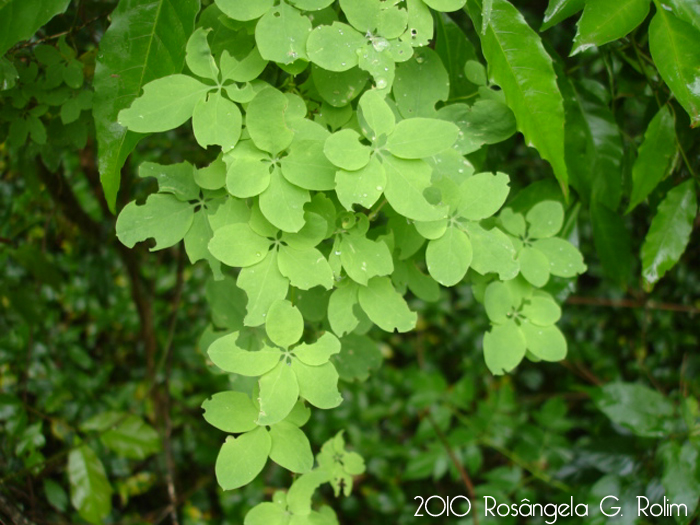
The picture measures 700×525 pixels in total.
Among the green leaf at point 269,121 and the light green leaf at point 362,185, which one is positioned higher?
the green leaf at point 269,121

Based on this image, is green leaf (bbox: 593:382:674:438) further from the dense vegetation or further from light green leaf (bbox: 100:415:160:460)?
light green leaf (bbox: 100:415:160:460)

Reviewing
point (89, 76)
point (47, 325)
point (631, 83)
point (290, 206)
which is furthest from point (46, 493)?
point (631, 83)

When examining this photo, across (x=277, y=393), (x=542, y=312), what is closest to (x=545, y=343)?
(x=542, y=312)

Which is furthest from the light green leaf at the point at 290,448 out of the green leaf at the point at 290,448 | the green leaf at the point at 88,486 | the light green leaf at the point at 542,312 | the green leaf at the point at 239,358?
the green leaf at the point at 88,486

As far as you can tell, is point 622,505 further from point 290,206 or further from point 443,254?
point 290,206

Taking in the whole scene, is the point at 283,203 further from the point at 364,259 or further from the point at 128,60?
the point at 128,60

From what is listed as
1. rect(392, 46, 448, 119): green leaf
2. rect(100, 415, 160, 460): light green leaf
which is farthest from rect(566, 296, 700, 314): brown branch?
rect(100, 415, 160, 460): light green leaf

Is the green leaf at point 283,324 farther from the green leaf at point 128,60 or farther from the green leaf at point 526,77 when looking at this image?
the green leaf at point 526,77
